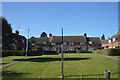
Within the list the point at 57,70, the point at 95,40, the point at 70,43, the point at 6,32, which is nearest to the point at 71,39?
the point at 70,43

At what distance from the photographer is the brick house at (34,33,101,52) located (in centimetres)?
14150

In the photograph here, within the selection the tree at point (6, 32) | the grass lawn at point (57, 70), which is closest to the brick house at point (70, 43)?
the tree at point (6, 32)

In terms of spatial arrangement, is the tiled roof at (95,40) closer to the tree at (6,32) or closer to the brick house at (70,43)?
the brick house at (70,43)

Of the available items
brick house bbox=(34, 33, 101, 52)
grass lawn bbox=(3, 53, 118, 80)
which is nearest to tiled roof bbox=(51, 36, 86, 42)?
brick house bbox=(34, 33, 101, 52)

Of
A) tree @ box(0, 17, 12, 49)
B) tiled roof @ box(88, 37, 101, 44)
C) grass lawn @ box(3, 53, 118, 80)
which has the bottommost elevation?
grass lawn @ box(3, 53, 118, 80)

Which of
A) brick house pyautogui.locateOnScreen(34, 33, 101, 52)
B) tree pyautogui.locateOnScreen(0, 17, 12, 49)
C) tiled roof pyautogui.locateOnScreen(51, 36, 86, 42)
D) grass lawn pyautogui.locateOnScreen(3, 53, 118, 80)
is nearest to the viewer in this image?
grass lawn pyautogui.locateOnScreen(3, 53, 118, 80)

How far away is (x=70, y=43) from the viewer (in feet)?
465

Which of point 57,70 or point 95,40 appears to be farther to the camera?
point 95,40

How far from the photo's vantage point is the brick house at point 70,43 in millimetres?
141500

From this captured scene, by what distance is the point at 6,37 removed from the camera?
55.5 m

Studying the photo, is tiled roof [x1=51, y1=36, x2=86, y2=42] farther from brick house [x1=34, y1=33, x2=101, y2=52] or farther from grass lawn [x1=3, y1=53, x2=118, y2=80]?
grass lawn [x1=3, y1=53, x2=118, y2=80]

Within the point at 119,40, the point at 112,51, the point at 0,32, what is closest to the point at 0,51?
the point at 0,32

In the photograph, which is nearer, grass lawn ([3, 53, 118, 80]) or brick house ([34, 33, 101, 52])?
grass lawn ([3, 53, 118, 80])

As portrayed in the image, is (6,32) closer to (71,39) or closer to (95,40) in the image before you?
(71,39)
